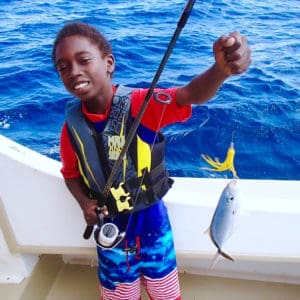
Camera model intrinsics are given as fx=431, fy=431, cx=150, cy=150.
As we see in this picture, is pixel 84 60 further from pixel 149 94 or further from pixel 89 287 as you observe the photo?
pixel 89 287

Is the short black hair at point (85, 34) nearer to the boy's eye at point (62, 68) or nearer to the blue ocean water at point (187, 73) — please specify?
the boy's eye at point (62, 68)

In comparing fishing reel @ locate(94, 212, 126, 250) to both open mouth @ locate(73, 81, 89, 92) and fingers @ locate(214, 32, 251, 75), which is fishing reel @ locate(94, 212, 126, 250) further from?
fingers @ locate(214, 32, 251, 75)

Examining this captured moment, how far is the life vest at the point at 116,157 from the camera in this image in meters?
1.87

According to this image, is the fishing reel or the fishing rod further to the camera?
the fishing reel

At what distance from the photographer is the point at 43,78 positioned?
673cm

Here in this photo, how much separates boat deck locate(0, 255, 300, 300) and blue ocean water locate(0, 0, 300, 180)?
4.45ft

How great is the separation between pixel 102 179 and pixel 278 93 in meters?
4.19

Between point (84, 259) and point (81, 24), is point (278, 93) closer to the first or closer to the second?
point (84, 259)

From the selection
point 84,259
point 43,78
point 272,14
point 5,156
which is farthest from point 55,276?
point 272,14

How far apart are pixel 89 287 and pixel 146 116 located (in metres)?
1.48

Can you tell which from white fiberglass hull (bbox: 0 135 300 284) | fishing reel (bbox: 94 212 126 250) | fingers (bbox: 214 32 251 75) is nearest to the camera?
fingers (bbox: 214 32 251 75)

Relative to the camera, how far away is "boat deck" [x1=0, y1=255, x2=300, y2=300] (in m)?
2.57

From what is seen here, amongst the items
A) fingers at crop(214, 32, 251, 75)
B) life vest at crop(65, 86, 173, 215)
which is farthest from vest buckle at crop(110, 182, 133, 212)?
fingers at crop(214, 32, 251, 75)

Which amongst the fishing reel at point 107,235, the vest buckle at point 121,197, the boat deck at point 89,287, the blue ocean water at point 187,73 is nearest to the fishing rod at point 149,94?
the vest buckle at point 121,197
